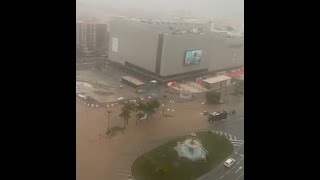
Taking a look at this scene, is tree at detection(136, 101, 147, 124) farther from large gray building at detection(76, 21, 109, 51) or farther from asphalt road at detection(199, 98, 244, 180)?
asphalt road at detection(199, 98, 244, 180)

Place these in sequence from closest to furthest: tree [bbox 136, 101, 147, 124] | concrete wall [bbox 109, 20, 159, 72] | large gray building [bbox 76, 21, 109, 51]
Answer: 1. large gray building [bbox 76, 21, 109, 51]
2. concrete wall [bbox 109, 20, 159, 72]
3. tree [bbox 136, 101, 147, 124]

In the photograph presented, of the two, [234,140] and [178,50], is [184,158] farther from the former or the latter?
[178,50]

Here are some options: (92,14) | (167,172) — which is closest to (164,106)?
(167,172)

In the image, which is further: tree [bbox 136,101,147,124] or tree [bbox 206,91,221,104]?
tree [bbox 206,91,221,104]

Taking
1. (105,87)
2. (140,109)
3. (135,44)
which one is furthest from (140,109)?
(135,44)

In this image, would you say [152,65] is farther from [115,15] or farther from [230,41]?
[230,41]

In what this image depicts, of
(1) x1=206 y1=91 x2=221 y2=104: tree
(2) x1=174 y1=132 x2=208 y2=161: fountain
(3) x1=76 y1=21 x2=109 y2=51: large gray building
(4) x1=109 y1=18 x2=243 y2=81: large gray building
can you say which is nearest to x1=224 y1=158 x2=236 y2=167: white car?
(2) x1=174 y1=132 x2=208 y2=161: fountain
